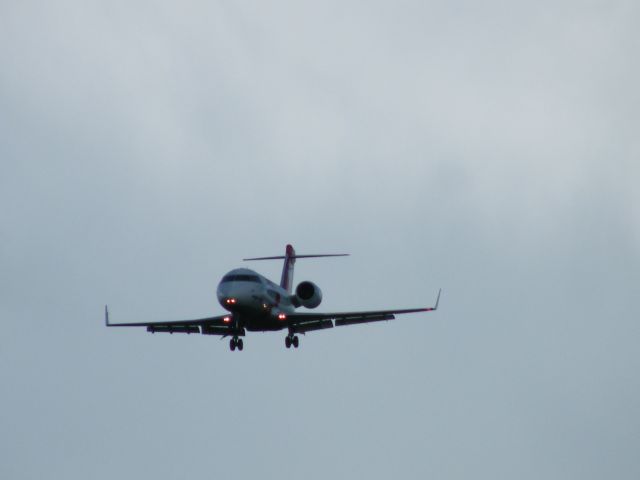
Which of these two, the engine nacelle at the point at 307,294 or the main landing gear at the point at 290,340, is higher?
the engine nacelle at the point at 307,294

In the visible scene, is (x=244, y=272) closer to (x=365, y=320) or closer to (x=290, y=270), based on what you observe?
(x=365, y=320)

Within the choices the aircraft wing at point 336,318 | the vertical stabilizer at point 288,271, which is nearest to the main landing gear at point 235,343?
the aircraft wing at point 336,318

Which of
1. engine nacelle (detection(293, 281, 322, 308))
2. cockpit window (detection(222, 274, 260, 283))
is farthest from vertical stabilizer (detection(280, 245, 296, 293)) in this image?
cockpit window (detection(222, 274, 260, 283))

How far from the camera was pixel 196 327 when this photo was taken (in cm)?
6053

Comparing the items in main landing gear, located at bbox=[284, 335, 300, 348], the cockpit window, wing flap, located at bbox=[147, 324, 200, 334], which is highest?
the cockpit window

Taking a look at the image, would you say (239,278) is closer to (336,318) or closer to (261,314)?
(261,314)

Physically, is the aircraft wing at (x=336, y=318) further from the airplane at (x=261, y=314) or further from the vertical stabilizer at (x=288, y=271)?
the vertical stabilizer at (x=288, y=271)

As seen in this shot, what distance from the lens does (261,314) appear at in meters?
56.1

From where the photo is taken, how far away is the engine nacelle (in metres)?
59.8

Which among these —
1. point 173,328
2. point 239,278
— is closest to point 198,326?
point 173,328

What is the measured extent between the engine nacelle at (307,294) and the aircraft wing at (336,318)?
98cm

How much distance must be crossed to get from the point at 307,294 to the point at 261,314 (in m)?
4.31

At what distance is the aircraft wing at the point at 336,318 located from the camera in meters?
58.7

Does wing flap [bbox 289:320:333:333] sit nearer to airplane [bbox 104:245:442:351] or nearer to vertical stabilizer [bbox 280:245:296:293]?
airplane [bbox 104:245:442:351]
